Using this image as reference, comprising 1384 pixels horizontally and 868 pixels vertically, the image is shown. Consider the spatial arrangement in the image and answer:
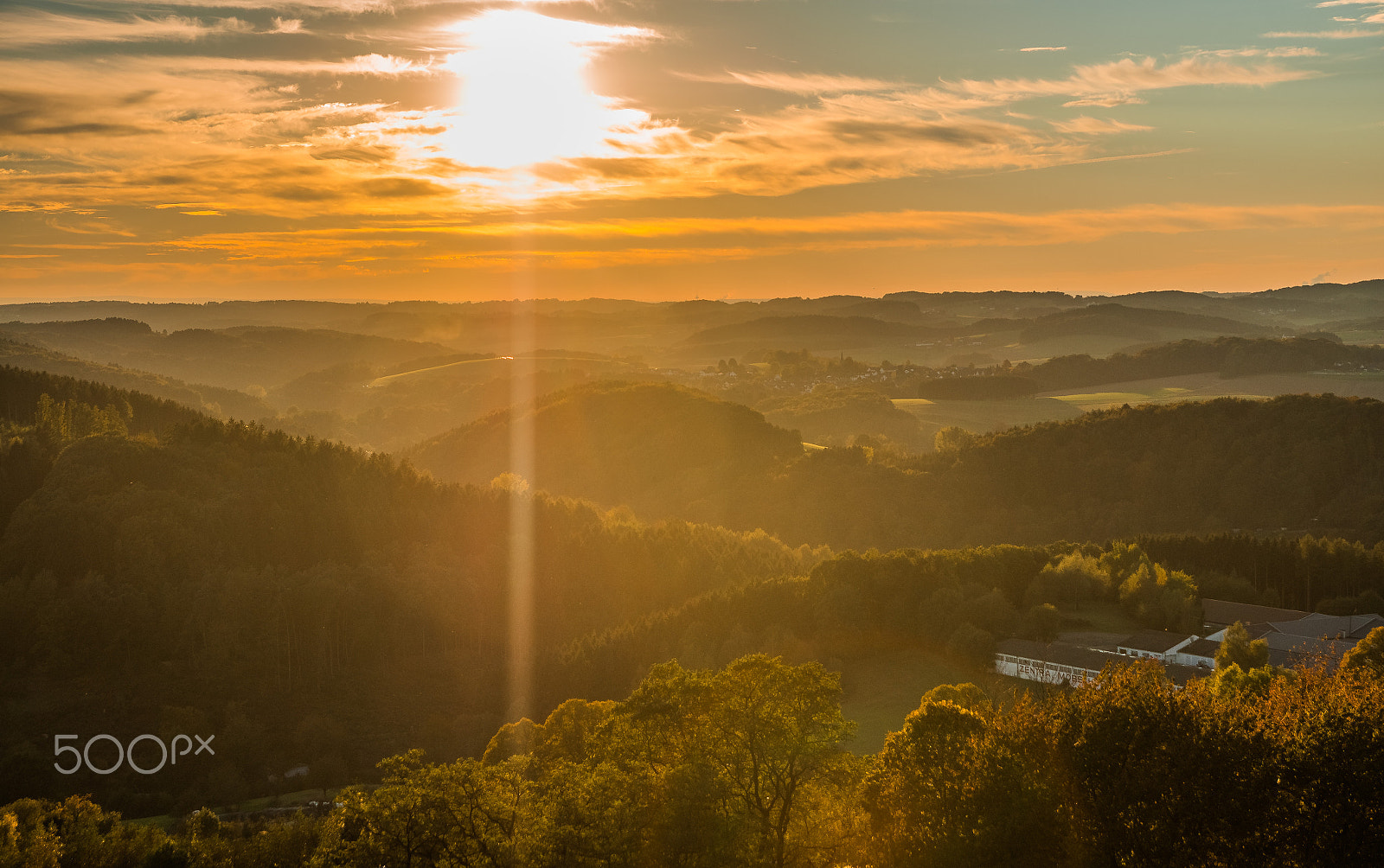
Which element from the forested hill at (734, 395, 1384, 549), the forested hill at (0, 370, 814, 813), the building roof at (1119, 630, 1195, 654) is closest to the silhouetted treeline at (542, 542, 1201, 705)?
the building roof at (1119, 630, 1195, 654)

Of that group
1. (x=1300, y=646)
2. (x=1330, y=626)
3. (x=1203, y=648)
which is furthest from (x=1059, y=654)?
(x=1330, y=626)

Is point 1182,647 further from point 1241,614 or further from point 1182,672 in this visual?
point 1241,614

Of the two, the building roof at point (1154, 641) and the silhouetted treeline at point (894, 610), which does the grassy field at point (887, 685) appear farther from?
the building roof at point (1154, 641)

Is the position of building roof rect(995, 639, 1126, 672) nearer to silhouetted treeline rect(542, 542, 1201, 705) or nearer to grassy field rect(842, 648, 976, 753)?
silhouetted treeline rect(542, 542, 1201, 705)

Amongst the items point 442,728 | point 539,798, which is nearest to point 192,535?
point 442,728

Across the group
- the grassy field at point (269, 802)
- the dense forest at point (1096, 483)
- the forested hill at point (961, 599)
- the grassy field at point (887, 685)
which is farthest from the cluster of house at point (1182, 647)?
the dense forest at point (1096, 483)
